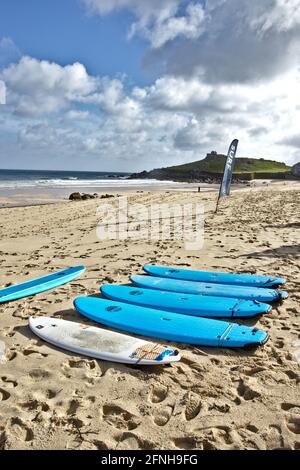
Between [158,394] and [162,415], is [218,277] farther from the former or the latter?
[162,415]

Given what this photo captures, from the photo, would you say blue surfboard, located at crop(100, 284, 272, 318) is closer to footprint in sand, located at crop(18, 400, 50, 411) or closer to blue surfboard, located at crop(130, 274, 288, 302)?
blue surfboard, located at crop(130, 274, 288, 302)

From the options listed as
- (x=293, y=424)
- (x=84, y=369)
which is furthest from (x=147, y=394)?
(x=293, y=424)

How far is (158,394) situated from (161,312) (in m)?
1.45

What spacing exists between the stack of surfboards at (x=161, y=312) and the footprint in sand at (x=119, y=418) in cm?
61

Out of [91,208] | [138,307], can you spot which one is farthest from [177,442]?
[91,208]

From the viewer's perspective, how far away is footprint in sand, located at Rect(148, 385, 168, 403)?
2.82 m

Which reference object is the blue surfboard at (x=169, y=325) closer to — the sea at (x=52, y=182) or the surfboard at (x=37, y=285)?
the surfboard at (x=37, y=285)

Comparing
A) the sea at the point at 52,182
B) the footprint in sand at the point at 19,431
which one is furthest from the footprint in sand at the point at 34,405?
the sea at the point at 52,182

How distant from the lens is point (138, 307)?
4.47 m

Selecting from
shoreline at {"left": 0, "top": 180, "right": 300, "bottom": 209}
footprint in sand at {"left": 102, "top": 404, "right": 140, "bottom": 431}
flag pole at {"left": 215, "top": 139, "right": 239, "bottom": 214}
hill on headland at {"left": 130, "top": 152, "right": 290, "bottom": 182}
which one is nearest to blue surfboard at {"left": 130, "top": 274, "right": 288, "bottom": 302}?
footprint in sand at {"left": 102, "top": 404, "right": 140, "bottom": 431}

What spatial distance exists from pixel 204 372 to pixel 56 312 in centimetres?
221

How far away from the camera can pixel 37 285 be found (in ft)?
17.6

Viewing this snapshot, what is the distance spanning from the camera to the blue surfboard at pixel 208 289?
470 centimetres
